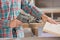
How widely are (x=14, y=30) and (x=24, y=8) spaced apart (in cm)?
24

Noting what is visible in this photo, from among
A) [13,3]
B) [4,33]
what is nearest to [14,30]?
[4,33]

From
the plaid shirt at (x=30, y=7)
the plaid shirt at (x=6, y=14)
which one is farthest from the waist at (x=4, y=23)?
the plaid shirt at (x=30, y=7)

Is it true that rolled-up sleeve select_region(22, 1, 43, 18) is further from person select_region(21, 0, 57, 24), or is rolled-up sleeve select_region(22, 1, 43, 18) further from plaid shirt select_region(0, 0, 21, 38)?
plaid shirt select_region(0, 0, 21, 38)

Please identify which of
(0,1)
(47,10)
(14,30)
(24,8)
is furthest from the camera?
(47,10)

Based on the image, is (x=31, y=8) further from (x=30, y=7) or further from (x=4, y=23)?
(x=4, y=23)

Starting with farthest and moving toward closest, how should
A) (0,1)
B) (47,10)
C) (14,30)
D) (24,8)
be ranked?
(47,10)
(24,8)
(14,30)
(0,1)

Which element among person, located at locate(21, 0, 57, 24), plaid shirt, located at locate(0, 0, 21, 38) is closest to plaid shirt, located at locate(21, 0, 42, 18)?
person, located at locate(21, 0, 57, 24)

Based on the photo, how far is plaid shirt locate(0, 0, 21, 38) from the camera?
1005 millimetres

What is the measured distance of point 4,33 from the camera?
1.05 metres

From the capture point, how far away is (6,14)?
3.32 feet

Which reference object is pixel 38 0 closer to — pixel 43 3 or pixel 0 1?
pixel 43 3

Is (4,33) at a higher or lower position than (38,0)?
lower

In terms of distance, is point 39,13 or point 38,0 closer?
point 39,13

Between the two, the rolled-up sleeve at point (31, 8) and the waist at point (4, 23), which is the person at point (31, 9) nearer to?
the rolled-up sleeve at point (31, 8)
